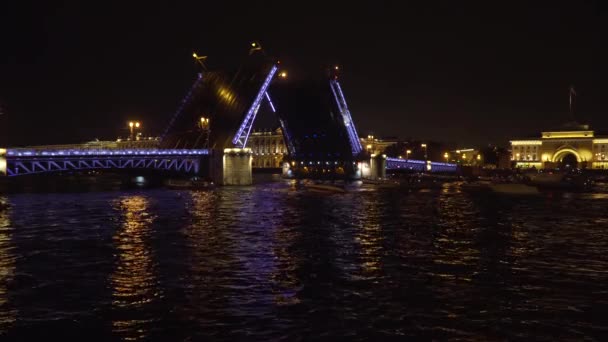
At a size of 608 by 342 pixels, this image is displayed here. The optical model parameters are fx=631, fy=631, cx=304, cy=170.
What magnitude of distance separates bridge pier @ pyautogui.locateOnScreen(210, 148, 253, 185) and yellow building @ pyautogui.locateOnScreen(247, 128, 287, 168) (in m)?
66.9

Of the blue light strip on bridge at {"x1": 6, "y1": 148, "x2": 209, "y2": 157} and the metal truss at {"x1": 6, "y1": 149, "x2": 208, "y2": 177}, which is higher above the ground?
the blue light strip on bridge at {"x1": 6, "y1": 148, "x2": 209, "y2": 157}

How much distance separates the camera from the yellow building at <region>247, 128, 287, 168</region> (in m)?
142

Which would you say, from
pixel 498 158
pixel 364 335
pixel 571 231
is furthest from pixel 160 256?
pixel 498 158

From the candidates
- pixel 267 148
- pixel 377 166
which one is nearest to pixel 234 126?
pixel 377 166

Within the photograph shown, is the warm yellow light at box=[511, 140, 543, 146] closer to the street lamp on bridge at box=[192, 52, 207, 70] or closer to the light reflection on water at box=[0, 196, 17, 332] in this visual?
the street lamp on bridge at box=[192, 52, 207, 70]

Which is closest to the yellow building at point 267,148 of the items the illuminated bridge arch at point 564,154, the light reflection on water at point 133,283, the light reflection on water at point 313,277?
the illuminated bridge arch at point 564,154

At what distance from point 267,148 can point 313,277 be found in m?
129

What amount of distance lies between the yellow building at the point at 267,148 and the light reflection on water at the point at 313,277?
109475mm

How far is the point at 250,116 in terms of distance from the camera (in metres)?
72.1

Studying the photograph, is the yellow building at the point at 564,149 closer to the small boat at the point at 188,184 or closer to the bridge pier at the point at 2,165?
the small boat at the point at 188,184

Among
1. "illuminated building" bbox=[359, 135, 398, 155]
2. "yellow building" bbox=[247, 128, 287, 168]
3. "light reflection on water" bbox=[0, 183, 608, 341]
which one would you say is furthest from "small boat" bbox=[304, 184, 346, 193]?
"illuminated building" bbox=[359, 135, 398, 155]

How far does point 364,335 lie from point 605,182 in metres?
95.1

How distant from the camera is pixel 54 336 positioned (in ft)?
37.2

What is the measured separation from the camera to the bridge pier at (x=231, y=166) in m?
72.2
